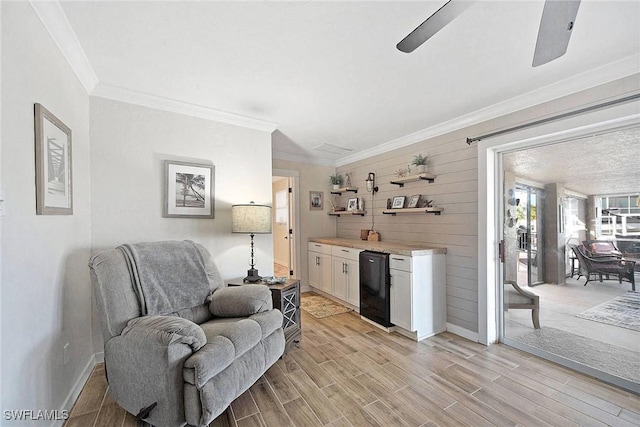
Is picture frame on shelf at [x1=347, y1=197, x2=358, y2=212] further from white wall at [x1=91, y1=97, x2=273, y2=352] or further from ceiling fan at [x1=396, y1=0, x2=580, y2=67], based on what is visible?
ceiling fan at [x1=396, y1=0, x2=580, y2=67]

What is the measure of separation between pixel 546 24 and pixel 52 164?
2683 millimetres

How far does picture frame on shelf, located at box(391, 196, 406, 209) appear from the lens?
3.70 meters

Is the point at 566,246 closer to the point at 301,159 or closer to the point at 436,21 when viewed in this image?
the point at 436,21

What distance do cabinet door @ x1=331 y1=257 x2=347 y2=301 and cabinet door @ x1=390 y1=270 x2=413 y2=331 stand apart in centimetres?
91

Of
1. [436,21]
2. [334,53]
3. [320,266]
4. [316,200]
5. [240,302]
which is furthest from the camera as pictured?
[316,200]

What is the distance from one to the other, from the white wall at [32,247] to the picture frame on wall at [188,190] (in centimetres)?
69

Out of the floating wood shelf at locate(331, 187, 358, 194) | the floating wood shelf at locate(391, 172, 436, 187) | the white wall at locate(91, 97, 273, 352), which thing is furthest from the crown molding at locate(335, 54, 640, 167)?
the white wall at locate(91, 97, 273, 352)

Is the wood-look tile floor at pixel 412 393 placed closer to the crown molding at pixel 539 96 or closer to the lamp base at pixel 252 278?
the lamp base at pixel 252 278

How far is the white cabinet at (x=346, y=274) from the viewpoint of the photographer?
3.63 metres

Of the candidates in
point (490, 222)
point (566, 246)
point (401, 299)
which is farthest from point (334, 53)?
point (566, 246)

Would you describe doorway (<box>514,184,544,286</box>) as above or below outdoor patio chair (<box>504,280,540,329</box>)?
above

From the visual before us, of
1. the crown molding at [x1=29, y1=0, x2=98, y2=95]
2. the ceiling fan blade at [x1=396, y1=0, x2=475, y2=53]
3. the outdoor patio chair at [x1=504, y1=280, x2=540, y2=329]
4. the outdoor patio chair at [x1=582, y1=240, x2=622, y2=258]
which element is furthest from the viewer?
the outdoor patio chair at [x1=504, y1=280, x2=540, y2=329]

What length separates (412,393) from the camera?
1.99 m

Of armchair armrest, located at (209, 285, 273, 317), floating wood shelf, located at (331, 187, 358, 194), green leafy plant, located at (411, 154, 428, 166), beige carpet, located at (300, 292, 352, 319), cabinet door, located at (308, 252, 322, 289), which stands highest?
green leafy plant, located at (411, 154, 428, 166)
